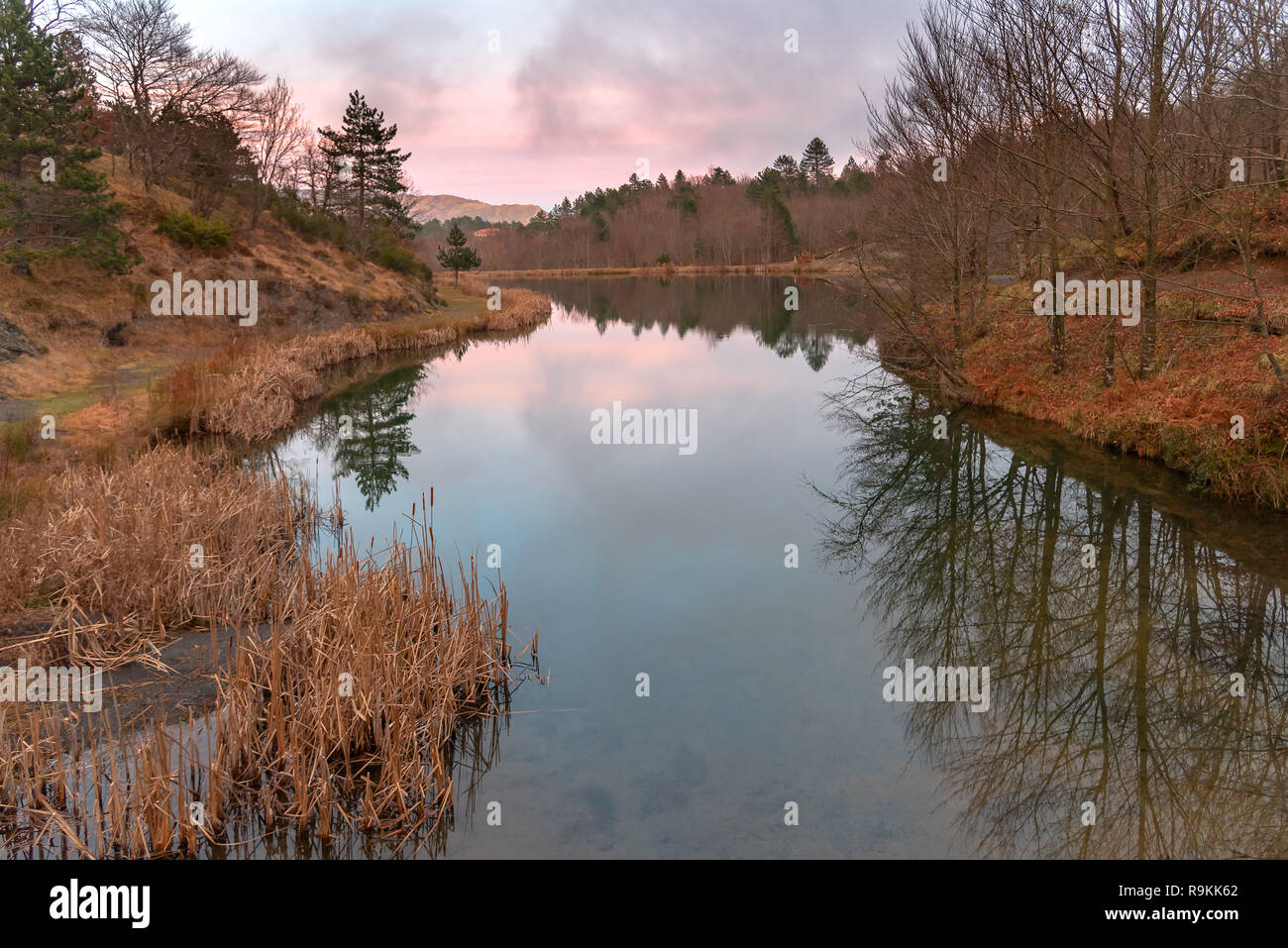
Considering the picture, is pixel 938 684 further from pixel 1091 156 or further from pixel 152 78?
pixel 152 78

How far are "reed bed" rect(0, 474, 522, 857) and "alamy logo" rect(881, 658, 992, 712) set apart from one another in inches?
124

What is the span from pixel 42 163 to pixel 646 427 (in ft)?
52.0

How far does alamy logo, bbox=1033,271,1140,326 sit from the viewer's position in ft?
50.1

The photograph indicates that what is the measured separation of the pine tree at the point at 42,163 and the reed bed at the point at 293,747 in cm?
1860

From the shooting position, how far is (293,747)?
17.3ft

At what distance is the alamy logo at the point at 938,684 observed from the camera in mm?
6980

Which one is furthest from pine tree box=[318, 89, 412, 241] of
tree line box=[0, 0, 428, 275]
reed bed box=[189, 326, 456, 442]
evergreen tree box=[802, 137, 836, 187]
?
evergreen tree box=[802, 137, 836, 187]

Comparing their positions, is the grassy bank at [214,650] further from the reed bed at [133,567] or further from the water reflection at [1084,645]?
the water reflection at [1084,645]

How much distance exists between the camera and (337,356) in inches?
990

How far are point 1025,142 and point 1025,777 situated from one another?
47.7 ft

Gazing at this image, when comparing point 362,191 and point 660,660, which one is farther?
point 362,191

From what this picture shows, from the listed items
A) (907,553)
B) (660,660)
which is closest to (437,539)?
(660,660)
